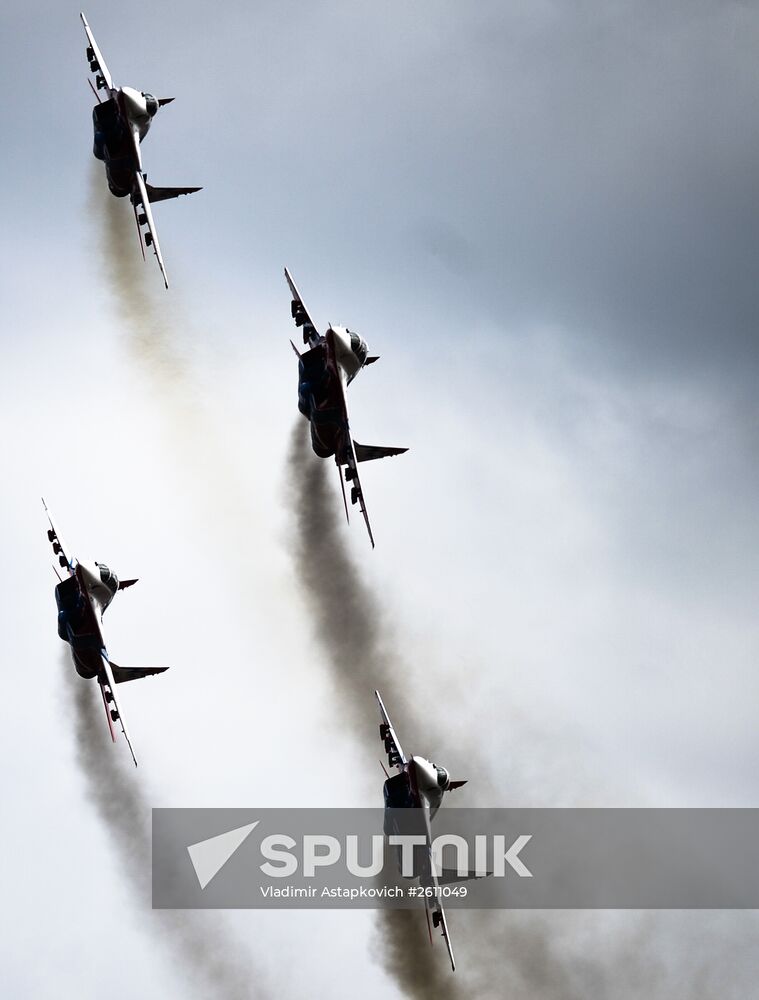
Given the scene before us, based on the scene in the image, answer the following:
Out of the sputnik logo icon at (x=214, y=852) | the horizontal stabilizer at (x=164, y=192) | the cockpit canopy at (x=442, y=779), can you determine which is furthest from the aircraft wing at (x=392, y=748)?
the horizontal stabilizer at (x=164, y=192)

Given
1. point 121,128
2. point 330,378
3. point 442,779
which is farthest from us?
point 442,779

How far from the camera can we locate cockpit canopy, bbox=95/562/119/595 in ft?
301

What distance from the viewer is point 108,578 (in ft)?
303

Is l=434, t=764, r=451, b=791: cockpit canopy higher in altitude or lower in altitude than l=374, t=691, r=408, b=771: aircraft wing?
lower

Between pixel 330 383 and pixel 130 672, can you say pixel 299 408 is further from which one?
pixel 130 672

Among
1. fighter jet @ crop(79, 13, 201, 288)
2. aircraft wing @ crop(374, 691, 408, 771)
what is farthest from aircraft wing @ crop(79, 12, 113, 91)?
aircraft wing @ crop(374, 691, 408, 771)

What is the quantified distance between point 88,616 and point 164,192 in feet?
83.9

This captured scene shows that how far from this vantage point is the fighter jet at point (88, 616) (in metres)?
91.1

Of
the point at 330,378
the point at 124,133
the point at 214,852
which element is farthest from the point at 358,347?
the point at 214,852

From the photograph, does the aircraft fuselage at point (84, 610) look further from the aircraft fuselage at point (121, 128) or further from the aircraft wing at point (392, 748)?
the aircraft fuselage at point (121, 128)

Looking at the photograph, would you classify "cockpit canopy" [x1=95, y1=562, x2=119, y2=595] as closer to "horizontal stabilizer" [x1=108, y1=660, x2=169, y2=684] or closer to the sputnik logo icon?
"horizontal stabilizer" [x1=108, y1=660, x2=169, y2=684]

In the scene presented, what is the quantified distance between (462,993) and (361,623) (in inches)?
972

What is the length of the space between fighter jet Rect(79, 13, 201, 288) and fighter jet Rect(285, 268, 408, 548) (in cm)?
919

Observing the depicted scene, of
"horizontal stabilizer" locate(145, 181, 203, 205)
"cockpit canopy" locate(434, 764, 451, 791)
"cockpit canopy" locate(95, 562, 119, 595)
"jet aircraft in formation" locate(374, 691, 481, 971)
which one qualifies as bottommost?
"jet aircraft in formation" locate(374, 691, 481, 971)
